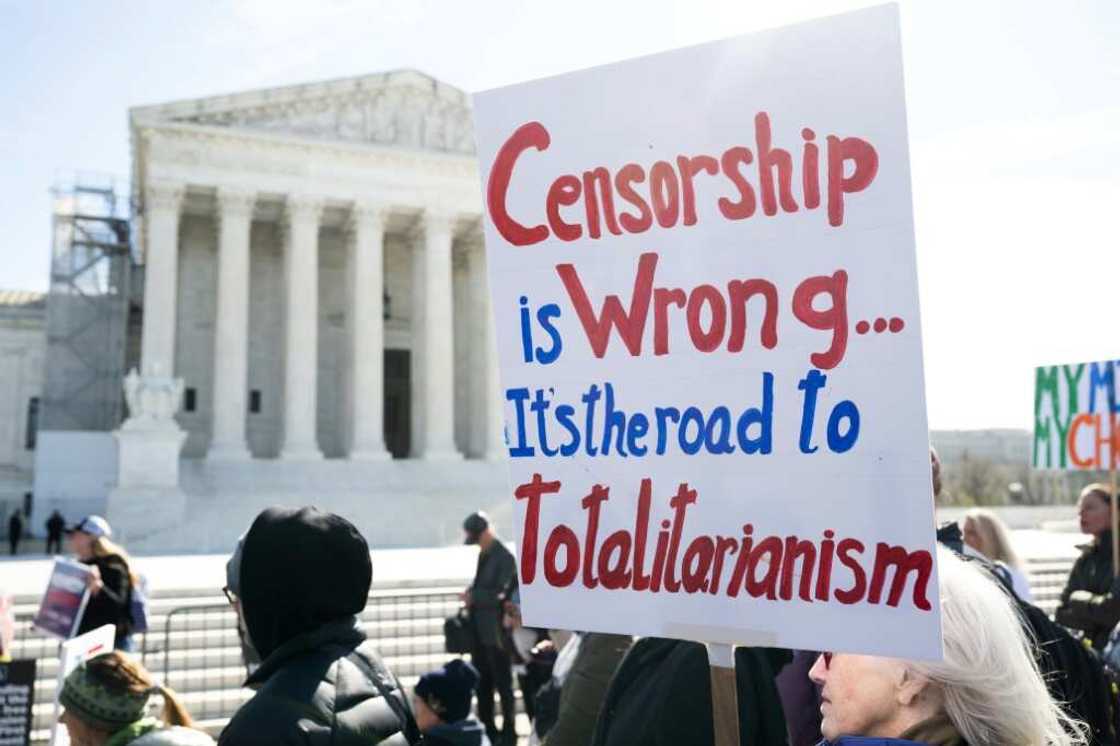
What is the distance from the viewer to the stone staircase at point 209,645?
985cm

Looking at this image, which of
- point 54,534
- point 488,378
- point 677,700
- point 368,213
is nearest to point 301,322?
point 368,213

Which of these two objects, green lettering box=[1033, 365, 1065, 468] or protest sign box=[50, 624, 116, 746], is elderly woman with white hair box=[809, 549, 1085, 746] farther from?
green lettering box=[1033, 365, 1065, 468]

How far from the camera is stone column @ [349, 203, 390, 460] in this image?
34781 mm

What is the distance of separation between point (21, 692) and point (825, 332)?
603 centimetres

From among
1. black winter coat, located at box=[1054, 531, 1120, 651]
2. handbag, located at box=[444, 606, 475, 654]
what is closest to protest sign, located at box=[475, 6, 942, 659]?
black winter coat, located at box=[1054, 531, 1120, 651]

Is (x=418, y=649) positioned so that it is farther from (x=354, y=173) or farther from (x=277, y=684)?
(x=354, y=173)

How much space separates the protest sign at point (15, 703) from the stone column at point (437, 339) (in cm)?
2931

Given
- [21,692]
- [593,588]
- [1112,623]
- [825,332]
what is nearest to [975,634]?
[825,332]

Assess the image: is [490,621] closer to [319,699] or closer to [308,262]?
[319,699]

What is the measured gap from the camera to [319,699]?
7.88ft

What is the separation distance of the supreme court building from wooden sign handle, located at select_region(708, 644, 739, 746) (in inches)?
1088

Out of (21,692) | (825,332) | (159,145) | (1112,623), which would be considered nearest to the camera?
(825,332)

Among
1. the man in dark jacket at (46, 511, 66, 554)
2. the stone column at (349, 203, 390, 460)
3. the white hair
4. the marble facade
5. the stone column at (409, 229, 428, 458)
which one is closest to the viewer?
the white hair

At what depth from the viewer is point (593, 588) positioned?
259 cm
